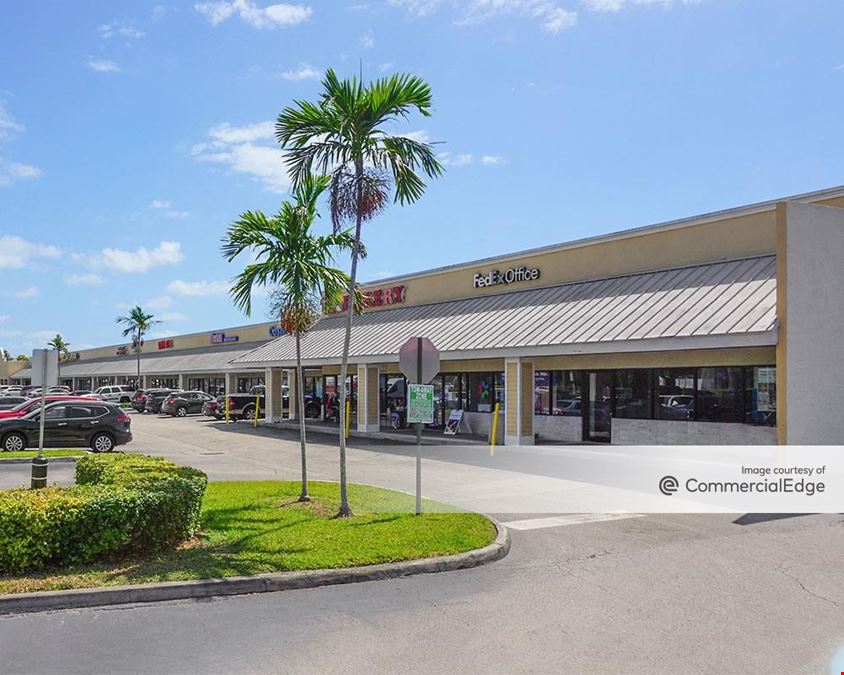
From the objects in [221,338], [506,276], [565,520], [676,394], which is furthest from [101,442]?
[221,338]

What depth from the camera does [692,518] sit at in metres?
11.9

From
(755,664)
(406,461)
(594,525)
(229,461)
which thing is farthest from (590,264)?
(755,664)

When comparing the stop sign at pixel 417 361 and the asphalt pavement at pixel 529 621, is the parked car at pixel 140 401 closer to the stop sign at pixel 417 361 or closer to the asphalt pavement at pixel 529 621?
the stop sign at pixel 417 361

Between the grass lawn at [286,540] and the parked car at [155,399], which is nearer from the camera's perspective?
the grass lawn at [286,540]

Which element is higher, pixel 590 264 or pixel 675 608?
pixel 590 264

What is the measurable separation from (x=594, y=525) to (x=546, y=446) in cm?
1084

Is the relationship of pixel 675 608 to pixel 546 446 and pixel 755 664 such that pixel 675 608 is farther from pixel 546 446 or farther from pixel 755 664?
pixel 546 446

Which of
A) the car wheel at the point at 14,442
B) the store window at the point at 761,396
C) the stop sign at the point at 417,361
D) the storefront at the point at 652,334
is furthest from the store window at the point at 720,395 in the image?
the car wheel at the point at 14,442

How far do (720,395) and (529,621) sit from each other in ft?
48.0

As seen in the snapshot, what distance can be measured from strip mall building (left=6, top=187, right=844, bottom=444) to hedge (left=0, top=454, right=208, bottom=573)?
12615mm

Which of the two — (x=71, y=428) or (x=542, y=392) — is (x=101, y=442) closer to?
(x=71, y=428)

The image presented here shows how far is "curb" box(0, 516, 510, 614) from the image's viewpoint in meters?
7.17

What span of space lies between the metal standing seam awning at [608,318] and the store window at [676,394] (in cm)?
199

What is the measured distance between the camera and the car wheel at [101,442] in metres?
22.3
